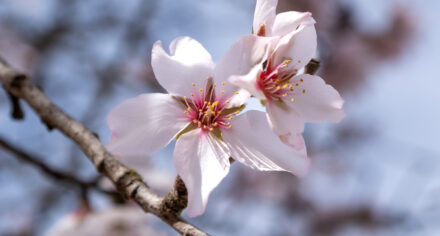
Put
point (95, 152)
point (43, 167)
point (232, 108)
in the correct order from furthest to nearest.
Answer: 1. point (43, 167)
2. point (95, 152)
3. point (232, 108)

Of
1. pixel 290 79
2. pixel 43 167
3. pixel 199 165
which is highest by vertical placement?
pixel 43 167

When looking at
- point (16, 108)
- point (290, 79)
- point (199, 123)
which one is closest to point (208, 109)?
point (199, 123)

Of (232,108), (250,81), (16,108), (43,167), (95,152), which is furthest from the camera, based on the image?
(43,167)

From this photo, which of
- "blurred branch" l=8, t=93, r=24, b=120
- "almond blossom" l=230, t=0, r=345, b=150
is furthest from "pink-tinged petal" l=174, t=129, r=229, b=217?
"blurred branch" l=8, t=93, r=24, b=120

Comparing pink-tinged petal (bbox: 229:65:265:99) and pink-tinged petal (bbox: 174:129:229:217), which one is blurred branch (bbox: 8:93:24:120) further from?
pink-tinged petal (bbox: 229:65:265:99)

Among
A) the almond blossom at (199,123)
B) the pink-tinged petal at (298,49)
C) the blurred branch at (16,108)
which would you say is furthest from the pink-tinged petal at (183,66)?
the blurred branch at (16,108)

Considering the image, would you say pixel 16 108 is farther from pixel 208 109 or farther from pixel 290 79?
pixel 290 79
